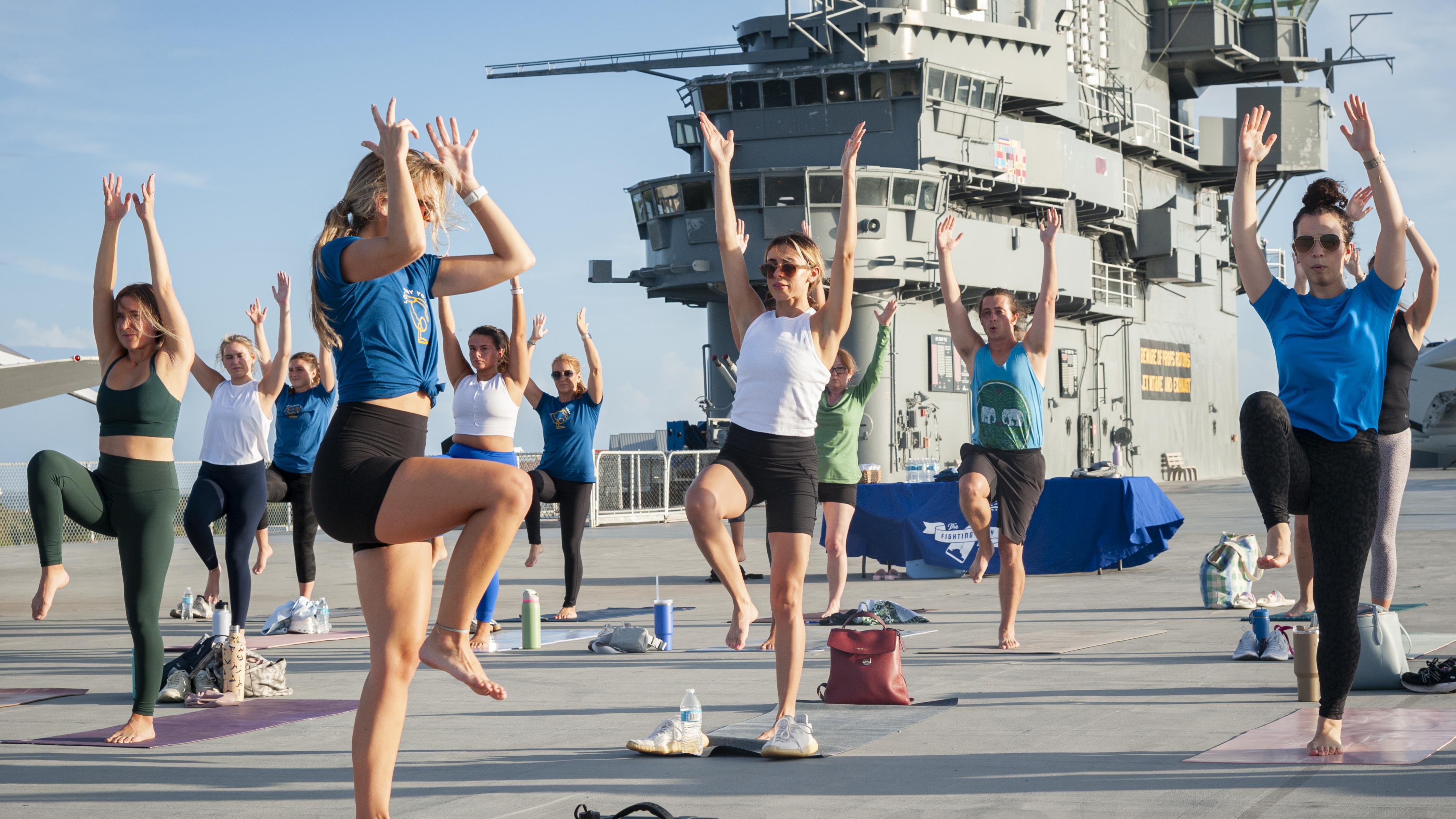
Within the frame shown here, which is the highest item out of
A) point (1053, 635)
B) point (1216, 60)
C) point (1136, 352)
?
point (1216, 60)

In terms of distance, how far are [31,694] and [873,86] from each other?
32393 mm

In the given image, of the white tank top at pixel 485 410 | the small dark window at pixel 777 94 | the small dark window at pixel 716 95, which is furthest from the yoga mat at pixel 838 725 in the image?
the small dark window at pixel 716 95

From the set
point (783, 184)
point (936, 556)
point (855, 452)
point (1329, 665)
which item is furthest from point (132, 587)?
point (783, 184)

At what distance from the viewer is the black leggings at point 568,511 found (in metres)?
10.8

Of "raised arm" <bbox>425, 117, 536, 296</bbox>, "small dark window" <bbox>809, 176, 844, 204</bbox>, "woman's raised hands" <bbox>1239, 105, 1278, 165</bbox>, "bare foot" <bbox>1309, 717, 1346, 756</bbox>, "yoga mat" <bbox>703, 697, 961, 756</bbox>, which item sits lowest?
"yoga mat" <bbox>703, 697, 961, 756</bbox>

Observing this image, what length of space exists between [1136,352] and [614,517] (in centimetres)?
2629

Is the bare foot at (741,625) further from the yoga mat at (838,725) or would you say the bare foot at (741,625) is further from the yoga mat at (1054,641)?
the yoga mat at (1054,641)

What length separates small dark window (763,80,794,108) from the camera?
3700cm

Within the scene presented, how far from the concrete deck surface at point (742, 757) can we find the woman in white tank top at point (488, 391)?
1.39 m

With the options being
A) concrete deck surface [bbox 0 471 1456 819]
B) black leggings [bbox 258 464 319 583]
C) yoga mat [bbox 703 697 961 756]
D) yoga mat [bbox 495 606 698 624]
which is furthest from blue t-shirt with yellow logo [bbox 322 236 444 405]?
yoga mat [bbox 495 606 698 624]

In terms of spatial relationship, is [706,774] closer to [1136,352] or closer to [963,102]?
[963,102]

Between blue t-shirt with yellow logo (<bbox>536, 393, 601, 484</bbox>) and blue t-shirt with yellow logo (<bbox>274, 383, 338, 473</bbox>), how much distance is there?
1.75 m

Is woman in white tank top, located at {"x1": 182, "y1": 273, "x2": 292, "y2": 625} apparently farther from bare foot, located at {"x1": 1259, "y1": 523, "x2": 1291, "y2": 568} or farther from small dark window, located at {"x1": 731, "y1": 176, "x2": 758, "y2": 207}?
small dark window, located at {"x1": 731, "y1": 176, "x2": 758, "y2": 207}

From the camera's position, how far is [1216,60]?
50.2 meters
